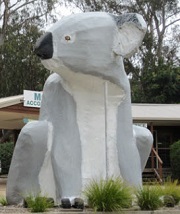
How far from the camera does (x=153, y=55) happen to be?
37.3m

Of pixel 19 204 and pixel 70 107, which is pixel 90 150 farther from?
pixel 19 204

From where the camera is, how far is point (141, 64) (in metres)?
37.6

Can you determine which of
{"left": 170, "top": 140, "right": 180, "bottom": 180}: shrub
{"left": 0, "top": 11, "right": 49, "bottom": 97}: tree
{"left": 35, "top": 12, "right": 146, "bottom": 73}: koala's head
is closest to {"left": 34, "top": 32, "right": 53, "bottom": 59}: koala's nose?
{"left": 35, "top": 12, "right": 146, "bottom": 73}: koala's head

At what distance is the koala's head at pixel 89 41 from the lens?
7.14 meters

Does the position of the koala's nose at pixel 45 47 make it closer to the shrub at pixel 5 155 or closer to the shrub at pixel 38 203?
the shrub at pixel 38 203

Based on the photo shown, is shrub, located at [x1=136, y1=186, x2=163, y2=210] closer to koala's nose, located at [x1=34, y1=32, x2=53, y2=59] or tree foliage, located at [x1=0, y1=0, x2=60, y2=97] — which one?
koala's nose, located at [x1=34, y1=32, x2=53, y2=59]

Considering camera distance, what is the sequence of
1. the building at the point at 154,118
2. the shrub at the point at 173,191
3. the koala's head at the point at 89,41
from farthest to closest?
the building at the point at 154,118, the shrub at the point at 173,191, the koala's head at the point at 89,41

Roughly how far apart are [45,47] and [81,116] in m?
1.16

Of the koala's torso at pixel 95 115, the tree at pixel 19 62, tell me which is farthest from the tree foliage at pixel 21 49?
the koala's torso at pixel 95 115

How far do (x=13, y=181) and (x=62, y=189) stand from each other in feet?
2.72

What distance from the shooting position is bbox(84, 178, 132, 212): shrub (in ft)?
21.0

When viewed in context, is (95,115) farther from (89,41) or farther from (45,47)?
(45,47)

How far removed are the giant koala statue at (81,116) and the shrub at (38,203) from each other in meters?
0.45

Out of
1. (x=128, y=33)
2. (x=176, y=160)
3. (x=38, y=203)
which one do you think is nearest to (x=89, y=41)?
(x=128, y=33)
